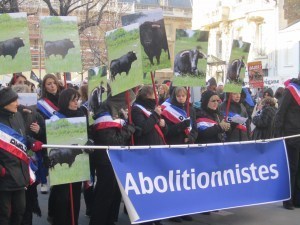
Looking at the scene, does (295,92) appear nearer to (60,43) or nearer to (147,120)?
(147,120)

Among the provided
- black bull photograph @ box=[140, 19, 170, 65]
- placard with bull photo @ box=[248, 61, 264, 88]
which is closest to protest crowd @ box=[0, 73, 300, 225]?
black bull photograph @ box=[140, 19, 170, 65]

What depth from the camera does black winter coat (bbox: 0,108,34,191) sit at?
A: 485 centimetres

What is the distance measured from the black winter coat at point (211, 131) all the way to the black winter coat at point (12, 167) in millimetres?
2691

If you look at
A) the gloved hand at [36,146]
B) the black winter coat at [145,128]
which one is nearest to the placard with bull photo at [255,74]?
the black winter coat at [145,128]

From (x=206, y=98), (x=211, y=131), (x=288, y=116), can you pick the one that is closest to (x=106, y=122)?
(x=211, y=131)

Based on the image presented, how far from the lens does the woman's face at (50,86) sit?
6.07 m

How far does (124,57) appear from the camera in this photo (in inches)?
212

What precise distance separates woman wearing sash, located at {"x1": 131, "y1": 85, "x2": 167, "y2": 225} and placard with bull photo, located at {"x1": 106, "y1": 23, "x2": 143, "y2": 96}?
0.62 meters

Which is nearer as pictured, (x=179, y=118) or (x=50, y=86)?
(x=50, y=86)

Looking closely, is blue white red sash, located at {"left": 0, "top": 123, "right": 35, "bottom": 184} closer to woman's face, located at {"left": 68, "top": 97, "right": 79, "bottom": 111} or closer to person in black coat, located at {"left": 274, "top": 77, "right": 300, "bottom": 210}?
woman's face, located at {"left": 68, "top": 97, "right": 79, "bottom": 111}

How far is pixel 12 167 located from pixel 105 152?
1.17 metres

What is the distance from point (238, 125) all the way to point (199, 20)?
3927 centimetres

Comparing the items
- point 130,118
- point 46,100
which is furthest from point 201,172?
point 46,100

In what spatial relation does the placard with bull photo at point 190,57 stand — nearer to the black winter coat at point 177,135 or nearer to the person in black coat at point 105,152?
the black winter coat at point 177,135
